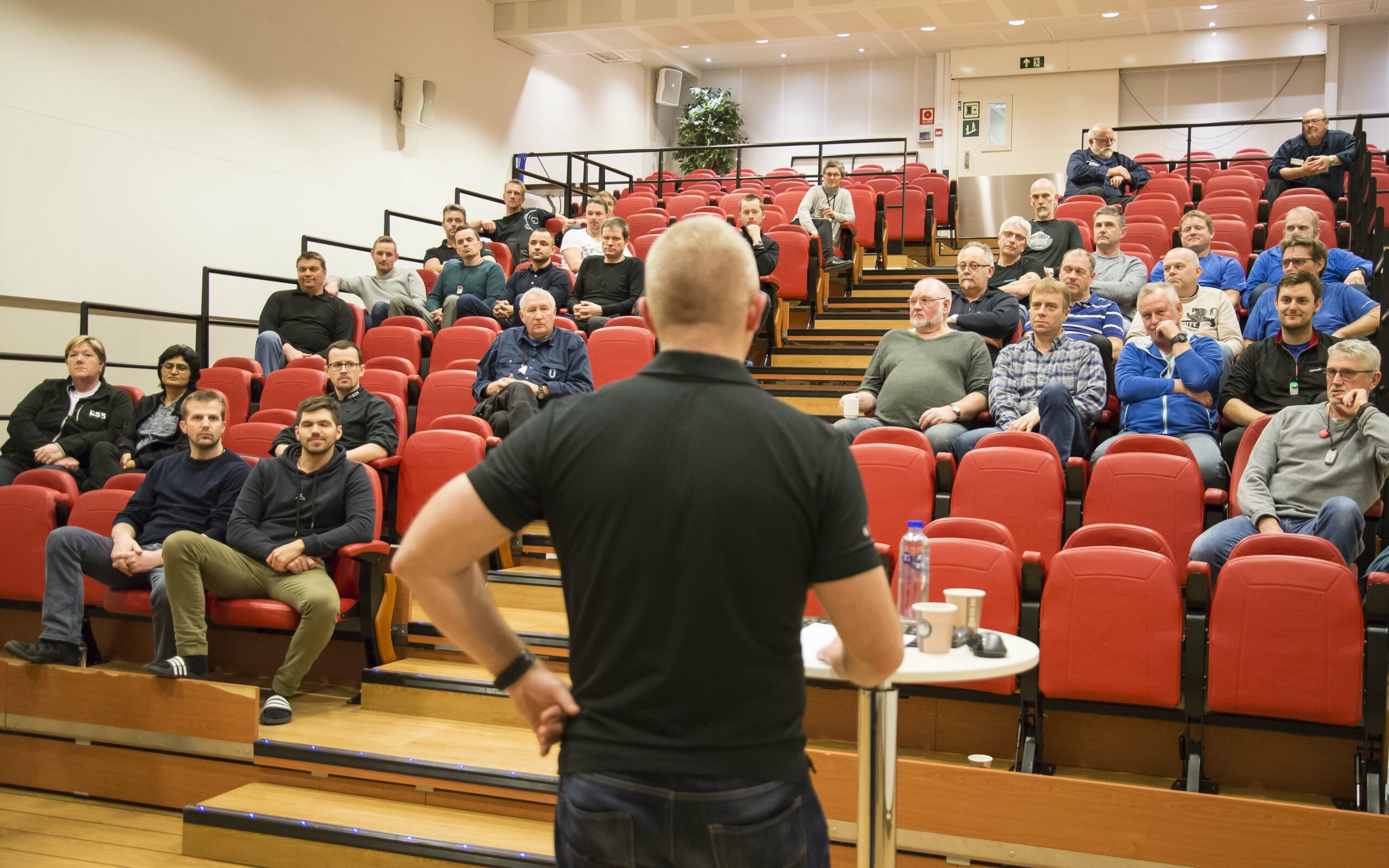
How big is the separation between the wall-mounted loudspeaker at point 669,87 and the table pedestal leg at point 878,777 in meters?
11.8

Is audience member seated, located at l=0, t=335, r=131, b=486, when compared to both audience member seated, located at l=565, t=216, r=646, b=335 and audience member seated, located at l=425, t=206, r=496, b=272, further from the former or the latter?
audience member seated, located at l=425, t=206, r=496, b=272

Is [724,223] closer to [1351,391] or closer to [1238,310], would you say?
[1351,391]

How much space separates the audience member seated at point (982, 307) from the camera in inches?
175

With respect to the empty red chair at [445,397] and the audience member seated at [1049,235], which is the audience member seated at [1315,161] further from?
the empty red chair at [445,397]

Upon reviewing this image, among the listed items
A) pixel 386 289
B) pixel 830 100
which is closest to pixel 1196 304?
pixel 386 289

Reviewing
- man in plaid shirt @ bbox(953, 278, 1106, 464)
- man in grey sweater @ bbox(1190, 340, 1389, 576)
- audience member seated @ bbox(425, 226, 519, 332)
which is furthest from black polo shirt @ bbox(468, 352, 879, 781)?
audience member seated @ bbox(425, 226, 519, 332)

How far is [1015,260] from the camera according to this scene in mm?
5184

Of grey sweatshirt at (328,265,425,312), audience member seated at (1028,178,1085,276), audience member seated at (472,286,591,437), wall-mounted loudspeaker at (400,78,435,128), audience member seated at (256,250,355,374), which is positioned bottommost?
audience member seated at (472,286,591,437)

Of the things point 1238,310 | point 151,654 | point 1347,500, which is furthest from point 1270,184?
point 151,654

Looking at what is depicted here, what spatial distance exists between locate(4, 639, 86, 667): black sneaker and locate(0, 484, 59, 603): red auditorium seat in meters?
0.44

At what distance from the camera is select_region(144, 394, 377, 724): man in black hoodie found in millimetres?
3211

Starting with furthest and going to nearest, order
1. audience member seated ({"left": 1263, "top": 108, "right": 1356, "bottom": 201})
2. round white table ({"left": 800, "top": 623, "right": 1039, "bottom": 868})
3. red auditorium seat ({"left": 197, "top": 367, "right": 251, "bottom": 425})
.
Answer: audience member seated ({"left": 1263, "top": 108, "right": 1356, "bottom": 201})
red auditorium seat ({"left": 197, "top": 367, "right": 251, "bottom": 425})
round white table ({"left": 800, "top": 623, "right": 1039, "bottom": 868})

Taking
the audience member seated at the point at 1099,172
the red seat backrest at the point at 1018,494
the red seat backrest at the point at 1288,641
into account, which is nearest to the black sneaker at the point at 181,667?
the red seat backrest at the point at 1018,494

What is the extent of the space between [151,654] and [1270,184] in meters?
6.27
